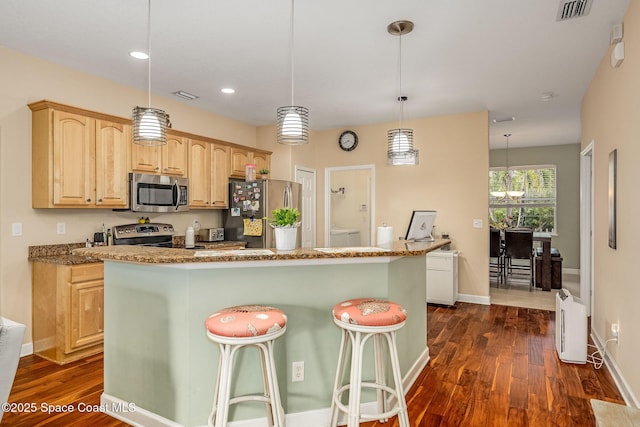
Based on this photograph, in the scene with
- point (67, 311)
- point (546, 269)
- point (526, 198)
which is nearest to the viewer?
point (67, 311)

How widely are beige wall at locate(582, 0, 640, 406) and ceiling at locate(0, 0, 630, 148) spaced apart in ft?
1.21

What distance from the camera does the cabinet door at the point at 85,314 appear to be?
317cm

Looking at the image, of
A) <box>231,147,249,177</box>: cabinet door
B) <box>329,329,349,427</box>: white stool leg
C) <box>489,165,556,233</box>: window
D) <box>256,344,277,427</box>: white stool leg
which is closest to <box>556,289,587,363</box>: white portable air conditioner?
<box>329,329,349,427</box>: white stool leg

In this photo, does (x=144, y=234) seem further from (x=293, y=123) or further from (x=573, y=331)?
(x=573, y=331)

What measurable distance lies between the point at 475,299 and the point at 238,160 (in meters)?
3.87

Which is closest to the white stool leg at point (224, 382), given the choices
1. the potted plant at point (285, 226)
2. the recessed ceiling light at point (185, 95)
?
the potted plant at point (285, 226)

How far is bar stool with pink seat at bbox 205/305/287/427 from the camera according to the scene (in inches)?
69.1

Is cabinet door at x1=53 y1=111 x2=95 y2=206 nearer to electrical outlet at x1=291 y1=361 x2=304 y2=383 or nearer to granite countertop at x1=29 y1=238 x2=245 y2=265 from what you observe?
granite countertop at x1=29 y1=238 x2=245 y2=265

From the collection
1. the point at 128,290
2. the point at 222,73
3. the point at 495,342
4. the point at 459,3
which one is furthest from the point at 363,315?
the point at 222,73

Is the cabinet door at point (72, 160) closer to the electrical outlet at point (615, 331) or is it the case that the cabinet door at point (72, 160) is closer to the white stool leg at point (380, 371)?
the white stool leg at point (380, 371)

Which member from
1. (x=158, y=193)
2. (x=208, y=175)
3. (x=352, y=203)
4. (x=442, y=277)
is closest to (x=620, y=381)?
(x=442, y=277)

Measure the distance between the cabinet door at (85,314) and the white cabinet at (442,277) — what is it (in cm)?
379

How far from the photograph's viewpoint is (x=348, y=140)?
624cm

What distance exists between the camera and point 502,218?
8453mm
